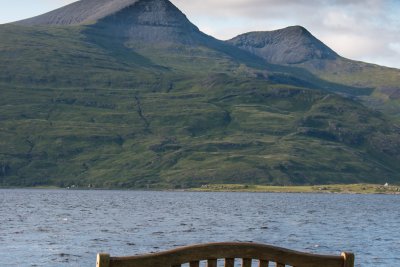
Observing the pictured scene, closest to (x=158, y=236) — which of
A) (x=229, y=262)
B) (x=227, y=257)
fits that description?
(x=229, y=262)

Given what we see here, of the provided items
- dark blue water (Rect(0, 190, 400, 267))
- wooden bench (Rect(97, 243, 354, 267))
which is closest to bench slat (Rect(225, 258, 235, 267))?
wooden bench (Rect(97, 243, 354, 267))

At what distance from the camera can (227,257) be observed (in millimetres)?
18125

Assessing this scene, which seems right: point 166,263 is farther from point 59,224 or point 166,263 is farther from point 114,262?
point 59,224

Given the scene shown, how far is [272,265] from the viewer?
71.4 metres

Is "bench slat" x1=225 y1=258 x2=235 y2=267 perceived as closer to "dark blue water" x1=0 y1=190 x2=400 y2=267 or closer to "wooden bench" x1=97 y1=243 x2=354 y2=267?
"wooden bench" x1=97 y1=243 x2=354 y2=267

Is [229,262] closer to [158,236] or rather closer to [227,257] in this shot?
[227,257]

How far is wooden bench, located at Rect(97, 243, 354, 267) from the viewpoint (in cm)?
1764

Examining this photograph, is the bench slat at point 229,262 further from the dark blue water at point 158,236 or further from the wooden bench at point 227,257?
A: the dark blue water at point 158,236

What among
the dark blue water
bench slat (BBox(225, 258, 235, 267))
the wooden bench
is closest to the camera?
the wooden bench

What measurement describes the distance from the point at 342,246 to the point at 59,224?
182 feet

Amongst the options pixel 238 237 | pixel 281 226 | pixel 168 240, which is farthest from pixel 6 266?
pixel 281 226

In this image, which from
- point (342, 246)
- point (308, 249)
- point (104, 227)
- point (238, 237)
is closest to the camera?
point (308, 249)

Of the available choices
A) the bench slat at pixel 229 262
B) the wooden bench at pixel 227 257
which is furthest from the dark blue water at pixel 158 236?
the wooden bench at pixel 227 257

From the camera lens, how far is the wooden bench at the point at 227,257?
17.6 meters
